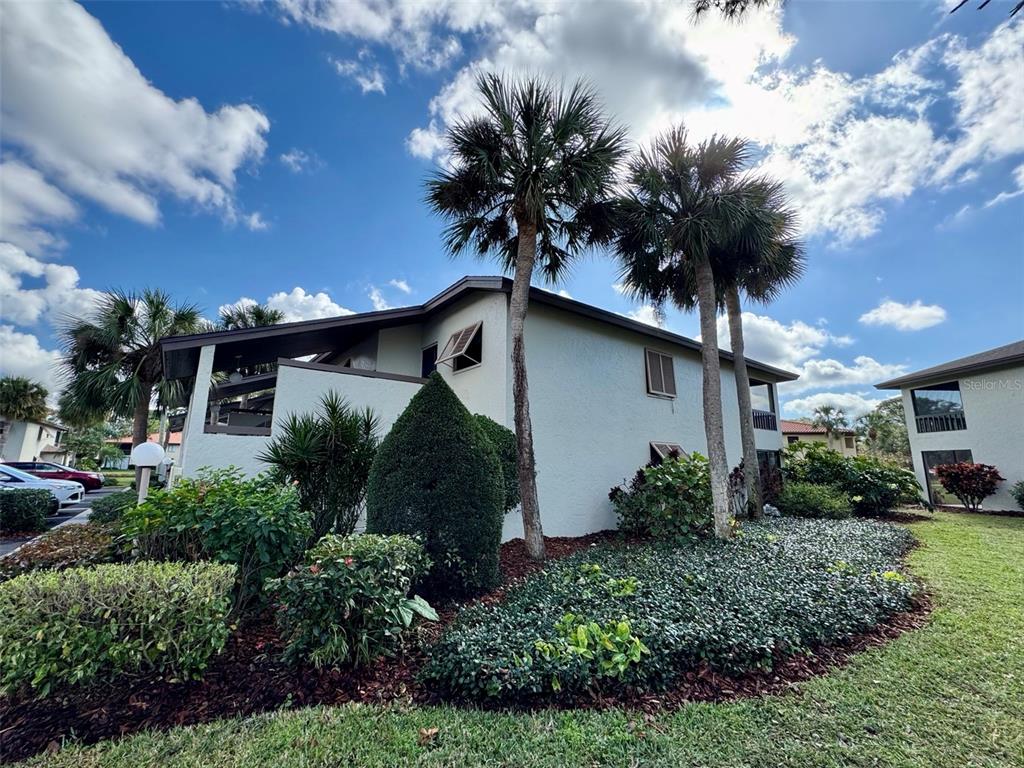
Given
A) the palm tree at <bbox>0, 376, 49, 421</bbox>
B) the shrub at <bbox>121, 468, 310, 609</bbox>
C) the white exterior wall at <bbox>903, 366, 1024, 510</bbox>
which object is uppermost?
the palm tree at <bbox>0, 376, 49, 421</bbox>

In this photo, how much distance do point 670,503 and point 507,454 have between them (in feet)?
11.9

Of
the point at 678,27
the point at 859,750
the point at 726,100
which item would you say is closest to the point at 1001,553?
the point at 859,750

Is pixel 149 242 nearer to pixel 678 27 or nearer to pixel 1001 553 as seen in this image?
pixel 678 27

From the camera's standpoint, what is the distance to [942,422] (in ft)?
60.2

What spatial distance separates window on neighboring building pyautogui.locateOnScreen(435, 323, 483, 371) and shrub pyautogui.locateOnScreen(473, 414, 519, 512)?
201 cm

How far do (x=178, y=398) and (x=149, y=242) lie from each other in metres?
10.6

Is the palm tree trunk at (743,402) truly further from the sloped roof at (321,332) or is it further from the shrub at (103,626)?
the shrub at (103,626)

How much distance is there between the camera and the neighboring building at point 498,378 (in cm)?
823

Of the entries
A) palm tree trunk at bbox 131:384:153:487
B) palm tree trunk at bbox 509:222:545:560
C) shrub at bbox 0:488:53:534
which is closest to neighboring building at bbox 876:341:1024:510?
palm tree trunk at bbox 509:222:545:560

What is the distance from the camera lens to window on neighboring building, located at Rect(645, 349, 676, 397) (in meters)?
12.3

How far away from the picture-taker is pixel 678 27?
166 inches

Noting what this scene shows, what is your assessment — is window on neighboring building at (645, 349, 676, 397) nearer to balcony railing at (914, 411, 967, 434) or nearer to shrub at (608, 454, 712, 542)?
shrub at (608, 454, 712, 542)

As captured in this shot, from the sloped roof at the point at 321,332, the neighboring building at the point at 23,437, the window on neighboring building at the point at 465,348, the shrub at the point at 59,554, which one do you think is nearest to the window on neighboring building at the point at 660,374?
the sloped roof at the point at 321,332

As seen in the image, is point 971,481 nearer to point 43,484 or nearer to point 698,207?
point 698,207
